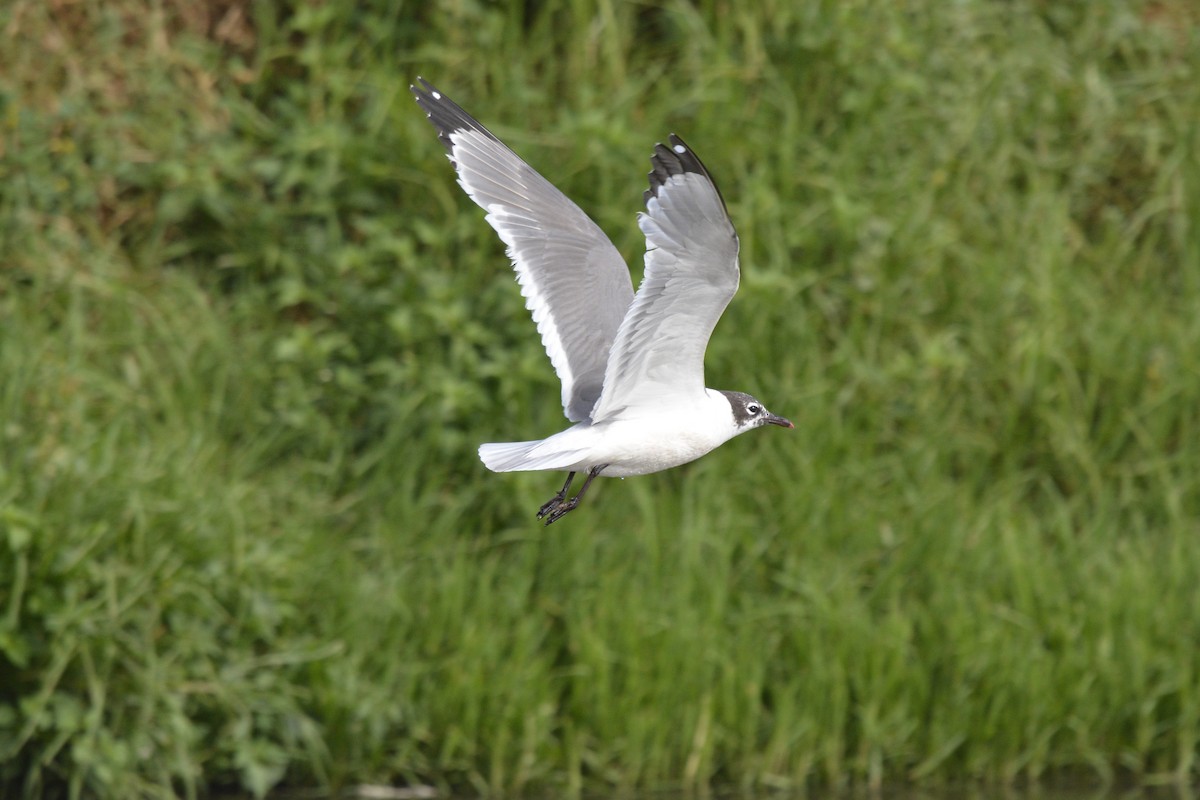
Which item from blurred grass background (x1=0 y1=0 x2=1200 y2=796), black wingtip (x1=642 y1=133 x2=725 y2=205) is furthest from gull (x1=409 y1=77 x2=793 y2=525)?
blurred grass background (x1=0 y1=0 x2=1200 y2=796)

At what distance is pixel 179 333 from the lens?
639 centimetres

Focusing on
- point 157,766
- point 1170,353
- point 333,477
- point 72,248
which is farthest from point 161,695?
point 1170,353

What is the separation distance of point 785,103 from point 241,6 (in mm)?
2322

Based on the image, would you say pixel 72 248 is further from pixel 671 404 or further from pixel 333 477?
pixel 671 404

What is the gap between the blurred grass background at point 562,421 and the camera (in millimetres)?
5363

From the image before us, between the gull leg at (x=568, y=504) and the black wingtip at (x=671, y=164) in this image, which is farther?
the gull leg at (x=568, y=504)

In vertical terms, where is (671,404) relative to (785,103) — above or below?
below

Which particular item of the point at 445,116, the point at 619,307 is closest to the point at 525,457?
the point at 619,307

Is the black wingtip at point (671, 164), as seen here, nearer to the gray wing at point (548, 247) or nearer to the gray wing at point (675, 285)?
the gray wing at point (675, 285)

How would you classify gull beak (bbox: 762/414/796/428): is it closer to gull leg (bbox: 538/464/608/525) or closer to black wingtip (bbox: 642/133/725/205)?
gull leg (bbox: 538/464/608/525)

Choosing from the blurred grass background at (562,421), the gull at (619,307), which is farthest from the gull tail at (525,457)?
the blurred grass background at (562,421)

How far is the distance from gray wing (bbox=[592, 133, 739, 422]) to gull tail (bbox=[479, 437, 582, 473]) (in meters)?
0.22

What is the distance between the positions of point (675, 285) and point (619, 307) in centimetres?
98

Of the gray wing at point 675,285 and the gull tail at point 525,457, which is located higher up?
the gray wing at point 675,285
